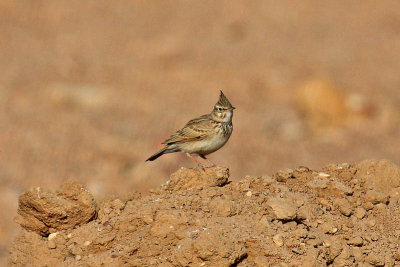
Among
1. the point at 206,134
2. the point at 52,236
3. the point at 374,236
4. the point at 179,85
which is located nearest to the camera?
the point at 374,236

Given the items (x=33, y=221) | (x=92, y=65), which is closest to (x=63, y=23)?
(x=92, y=65)

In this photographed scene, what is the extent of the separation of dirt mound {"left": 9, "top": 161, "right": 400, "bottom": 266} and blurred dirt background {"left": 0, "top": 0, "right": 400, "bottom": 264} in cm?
350

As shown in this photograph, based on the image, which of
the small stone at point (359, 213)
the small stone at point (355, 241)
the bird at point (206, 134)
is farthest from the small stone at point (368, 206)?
the bird at point (206, 134)

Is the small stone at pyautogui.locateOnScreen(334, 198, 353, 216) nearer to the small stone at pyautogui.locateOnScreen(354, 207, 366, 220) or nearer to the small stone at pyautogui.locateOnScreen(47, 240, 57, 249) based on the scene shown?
the small stone at pyautogui.locateOnScreen(354, 207, 366, 220)

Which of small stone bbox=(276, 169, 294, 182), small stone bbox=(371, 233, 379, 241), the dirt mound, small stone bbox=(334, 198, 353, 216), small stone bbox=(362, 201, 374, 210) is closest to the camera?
the dirt mound

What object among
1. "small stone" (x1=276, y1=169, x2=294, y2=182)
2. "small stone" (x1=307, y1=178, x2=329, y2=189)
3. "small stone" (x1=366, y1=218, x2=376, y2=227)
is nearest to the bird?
"small stone" (x1=276, y1=169, x2=294, y2=182)

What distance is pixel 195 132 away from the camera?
8.76 metres

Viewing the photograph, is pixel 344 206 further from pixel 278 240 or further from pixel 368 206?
pixel 278 240

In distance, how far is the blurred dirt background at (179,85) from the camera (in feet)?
42.6

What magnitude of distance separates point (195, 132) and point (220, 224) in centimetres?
313

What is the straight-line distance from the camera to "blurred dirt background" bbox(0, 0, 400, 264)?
1299 cm

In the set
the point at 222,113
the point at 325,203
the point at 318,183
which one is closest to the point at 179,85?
the point at 222,113

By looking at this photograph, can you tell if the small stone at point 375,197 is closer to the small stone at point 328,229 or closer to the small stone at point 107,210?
the small stone at point 328,229

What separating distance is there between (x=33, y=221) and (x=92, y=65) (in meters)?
13.2
